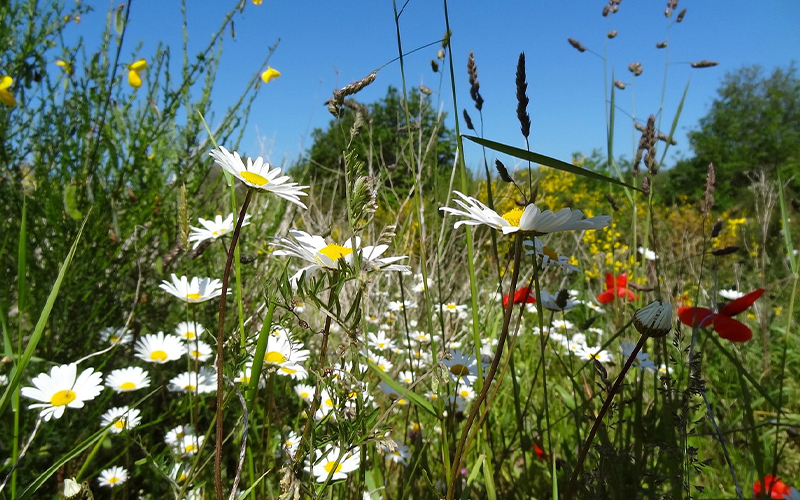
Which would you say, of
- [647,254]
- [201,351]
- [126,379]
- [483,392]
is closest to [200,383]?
[201,351]

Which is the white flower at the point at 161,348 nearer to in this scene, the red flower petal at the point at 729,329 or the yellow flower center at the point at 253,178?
the yellow flower center at the point at 253,178

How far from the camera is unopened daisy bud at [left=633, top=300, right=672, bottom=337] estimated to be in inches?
22.8

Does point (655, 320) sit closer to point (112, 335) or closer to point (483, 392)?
point (483, 392)

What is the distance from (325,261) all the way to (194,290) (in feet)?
2.19

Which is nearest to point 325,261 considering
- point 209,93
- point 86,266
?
point 86,266

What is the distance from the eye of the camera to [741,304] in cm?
112

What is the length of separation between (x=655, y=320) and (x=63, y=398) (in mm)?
1122

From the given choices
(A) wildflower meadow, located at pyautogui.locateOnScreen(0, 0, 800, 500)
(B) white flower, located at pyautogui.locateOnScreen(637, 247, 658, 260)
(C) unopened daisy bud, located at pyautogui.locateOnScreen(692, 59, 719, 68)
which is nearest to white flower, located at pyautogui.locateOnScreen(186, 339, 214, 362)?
(A) wildflower meadow, located at pyautogui.locateOnScreen(0, 0, 800, 500)

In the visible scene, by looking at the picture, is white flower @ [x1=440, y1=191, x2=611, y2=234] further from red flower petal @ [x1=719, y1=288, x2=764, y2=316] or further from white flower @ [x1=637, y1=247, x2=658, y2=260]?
red flower petal @ [x1=719, y1=288, x2=764, y2=316]

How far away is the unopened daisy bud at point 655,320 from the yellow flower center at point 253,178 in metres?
0.53

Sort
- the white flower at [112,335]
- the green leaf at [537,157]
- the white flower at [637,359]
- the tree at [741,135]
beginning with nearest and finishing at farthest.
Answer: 1. the green leaf at [537,157]
2. the white flower at [637,359]
3. the white flower at [112,335]
4. the tree at [741,135]

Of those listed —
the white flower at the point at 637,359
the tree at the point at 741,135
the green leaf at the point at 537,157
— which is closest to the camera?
the green leaf at the point at 537,157

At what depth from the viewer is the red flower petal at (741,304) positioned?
3.61 ft

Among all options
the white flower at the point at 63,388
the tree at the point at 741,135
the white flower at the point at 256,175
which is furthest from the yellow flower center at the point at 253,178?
the tree at the point at 741,135
